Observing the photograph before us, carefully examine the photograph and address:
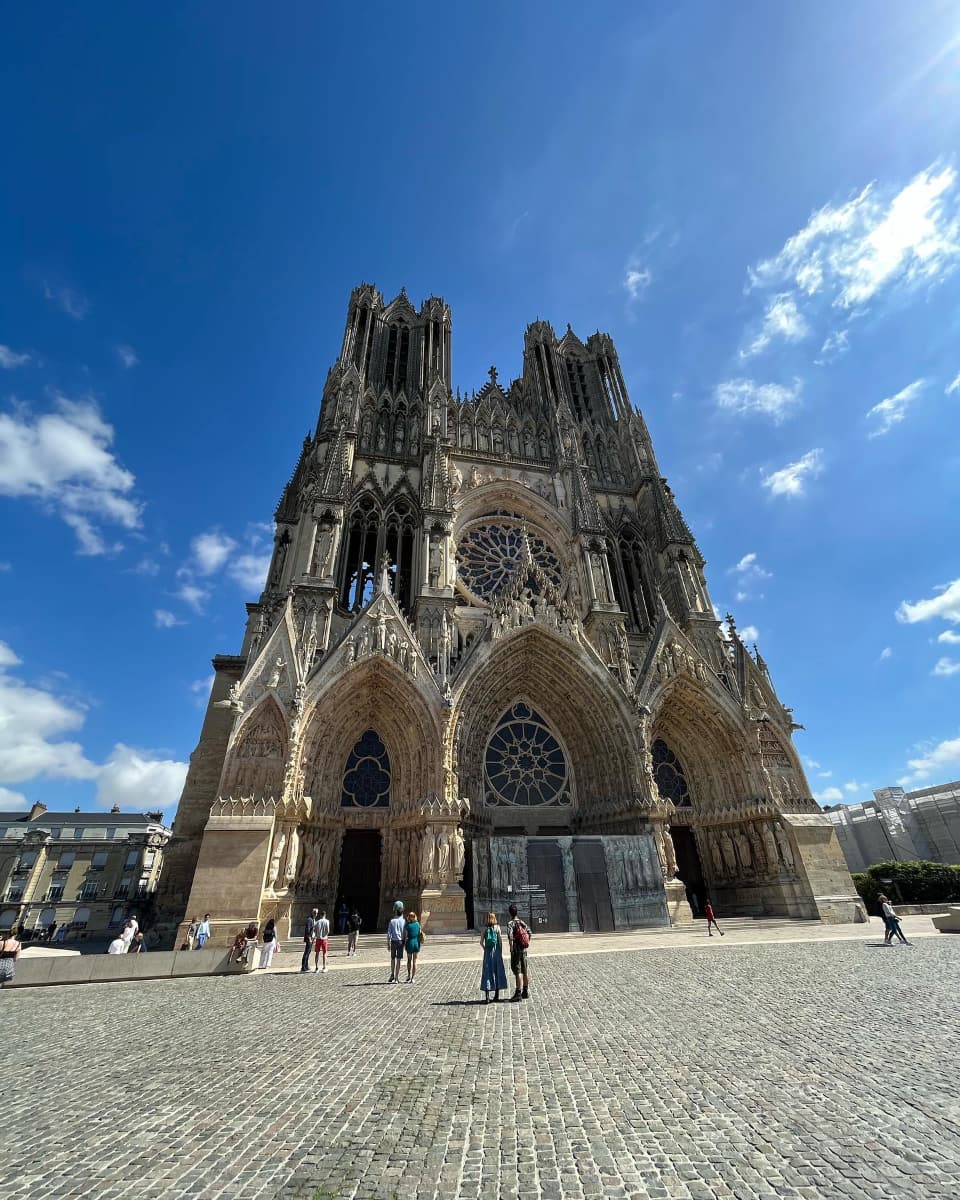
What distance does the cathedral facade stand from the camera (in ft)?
48.8

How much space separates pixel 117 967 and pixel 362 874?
24.2 ft

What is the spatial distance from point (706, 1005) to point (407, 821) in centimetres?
1085

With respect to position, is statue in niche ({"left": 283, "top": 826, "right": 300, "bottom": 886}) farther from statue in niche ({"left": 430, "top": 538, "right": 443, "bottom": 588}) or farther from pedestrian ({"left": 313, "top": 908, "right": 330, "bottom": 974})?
statue in niche ({"left": 430, "top": 538, "right": 443, "bottom": 588})

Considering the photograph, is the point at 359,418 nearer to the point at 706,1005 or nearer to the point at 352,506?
the point at 352,506

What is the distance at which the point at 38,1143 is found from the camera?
3260 mm

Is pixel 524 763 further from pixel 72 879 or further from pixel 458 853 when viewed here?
pixel 72 879

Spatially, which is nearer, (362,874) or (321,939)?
(321,939)

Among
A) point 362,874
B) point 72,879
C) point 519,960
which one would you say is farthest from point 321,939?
point 72,879

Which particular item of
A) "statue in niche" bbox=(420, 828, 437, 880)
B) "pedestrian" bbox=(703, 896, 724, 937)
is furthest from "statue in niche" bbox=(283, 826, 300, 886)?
"pedestrian" bbox=(703, 896, 724, 937)

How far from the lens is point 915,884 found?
2166cm

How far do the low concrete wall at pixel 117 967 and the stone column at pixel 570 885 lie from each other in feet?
27.5

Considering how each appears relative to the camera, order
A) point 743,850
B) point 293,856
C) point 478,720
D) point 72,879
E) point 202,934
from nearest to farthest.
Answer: point 202,934, point 293,856, point 743,850, point 478,720, point 72,879

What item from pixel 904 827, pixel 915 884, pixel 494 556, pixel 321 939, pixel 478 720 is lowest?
pixel 321 939

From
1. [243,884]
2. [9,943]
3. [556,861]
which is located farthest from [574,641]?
[9,943]
